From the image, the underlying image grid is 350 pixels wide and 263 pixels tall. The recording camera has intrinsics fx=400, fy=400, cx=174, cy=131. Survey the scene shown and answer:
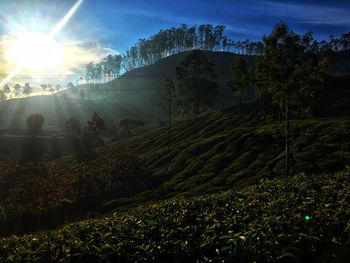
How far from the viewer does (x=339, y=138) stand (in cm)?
7050

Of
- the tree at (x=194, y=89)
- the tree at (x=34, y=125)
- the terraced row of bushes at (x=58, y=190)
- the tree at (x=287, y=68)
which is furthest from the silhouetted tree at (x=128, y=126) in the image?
the tree at (x=287, y=68)

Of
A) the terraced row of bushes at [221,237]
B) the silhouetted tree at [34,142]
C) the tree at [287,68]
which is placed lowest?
the silhouetted tree at [34,142]

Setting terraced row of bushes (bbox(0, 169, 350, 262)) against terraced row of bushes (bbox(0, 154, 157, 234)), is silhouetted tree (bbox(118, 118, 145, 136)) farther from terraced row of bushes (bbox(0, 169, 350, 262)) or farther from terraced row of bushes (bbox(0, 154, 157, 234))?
terraced row of bushes (bbox(0, 169, 350, 262))

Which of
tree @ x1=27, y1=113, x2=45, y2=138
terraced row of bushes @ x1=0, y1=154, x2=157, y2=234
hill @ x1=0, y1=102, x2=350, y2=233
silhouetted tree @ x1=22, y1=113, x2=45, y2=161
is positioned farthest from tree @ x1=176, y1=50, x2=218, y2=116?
tree @ x1=27, y1=113, x2=45, y2=138

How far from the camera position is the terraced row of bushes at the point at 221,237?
46.5ft

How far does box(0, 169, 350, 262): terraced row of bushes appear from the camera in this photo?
14.2 metres

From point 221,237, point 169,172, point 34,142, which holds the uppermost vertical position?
point 221,237

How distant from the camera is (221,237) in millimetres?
15336

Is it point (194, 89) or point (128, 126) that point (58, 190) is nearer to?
point (194, 89)

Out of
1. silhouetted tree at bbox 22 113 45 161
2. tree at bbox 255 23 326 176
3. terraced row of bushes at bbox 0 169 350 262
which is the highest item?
tree at bbox 255 23 326 176

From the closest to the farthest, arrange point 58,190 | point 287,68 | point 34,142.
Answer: point 287,68, point 58,190, point 34,142

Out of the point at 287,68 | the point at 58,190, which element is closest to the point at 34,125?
the point at 58,190

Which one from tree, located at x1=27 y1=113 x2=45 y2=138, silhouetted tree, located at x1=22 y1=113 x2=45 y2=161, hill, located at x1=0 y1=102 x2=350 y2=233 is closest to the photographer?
hill, located at x1=0 y1=102 x2=350 y2=233

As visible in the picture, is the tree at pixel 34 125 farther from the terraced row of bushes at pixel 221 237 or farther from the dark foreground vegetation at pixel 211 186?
the terraced row of bushes at pixel 221 237
